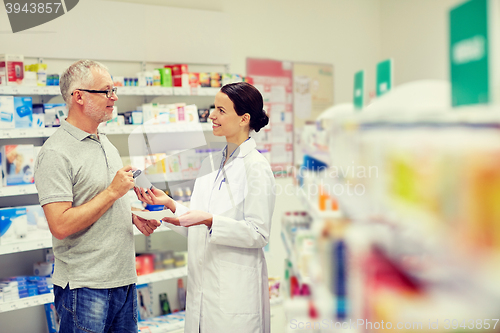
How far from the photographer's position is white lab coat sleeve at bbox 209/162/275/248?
168 centimetres

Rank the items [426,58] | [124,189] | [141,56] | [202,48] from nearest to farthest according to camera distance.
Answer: [426,58]
[124,189]
[141,56]
[202,48]

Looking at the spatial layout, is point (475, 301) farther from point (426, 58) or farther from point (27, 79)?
point (27, 79)

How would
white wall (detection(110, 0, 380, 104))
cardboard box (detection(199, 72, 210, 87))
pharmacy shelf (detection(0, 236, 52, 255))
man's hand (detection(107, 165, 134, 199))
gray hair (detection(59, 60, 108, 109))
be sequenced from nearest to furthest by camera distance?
1. man's hand (detection(107, 165, 134, 199))
2. gray hair (detection(59, 60, 108, 109))
3. pharmacy shelf (detection(0, 236, 52, 255))
4. cardboard box (detection(199, 72, 210, 87))
5. white wall (detection(110, 0, 380, 104))

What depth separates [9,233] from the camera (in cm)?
278

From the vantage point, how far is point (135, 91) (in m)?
3.20

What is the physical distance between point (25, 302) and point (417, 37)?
2.93 meters

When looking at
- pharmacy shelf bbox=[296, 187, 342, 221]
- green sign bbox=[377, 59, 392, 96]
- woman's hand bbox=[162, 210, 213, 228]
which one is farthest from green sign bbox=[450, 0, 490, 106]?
woman's hand bbox=[162, 210, 213, 228]

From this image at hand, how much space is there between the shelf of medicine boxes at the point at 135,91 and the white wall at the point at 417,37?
7.49ft

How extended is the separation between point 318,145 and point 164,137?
70cm

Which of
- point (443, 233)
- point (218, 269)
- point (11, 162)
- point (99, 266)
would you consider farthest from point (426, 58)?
point (11, 162)

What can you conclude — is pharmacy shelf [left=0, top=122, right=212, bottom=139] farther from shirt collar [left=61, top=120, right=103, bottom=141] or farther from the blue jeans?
the blue jeans

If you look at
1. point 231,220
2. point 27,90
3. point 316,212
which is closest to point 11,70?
point 27,90

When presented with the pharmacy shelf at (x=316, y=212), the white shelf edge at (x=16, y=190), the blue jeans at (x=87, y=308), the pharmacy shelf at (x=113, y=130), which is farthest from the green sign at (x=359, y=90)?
the white shelf edge at (x=16, y=190)

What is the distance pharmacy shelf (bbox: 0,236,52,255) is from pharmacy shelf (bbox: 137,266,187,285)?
28.8 inches
